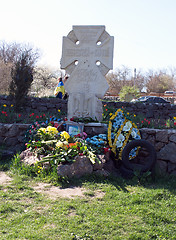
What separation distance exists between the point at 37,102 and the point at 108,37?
457 centimetres

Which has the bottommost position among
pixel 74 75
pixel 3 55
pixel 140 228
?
pixel 140 228

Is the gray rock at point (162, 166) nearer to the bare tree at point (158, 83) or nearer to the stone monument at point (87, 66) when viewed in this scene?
the stone monument at point (87, 66)

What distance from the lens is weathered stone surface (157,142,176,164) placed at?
5707 millimetres

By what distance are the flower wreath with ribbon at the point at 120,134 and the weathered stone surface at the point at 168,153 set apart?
559mm

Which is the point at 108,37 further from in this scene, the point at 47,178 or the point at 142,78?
the point at 142,78

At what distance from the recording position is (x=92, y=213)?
10.9ft

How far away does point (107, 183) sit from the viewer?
175 inches

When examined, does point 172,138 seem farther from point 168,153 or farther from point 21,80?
point 21,80

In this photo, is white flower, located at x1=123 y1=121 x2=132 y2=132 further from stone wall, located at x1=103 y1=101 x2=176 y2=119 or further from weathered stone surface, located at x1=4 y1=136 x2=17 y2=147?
stone wall, located at x1=103 y1=101 x2=176 y2=119

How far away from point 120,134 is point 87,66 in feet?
6.79

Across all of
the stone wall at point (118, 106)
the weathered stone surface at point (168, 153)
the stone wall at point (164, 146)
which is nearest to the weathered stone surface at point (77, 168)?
the stone wall at point (164, 146)

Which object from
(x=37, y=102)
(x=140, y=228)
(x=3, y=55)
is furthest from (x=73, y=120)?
(x=3, y=55)

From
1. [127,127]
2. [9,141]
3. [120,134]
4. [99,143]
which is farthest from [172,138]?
[9,141]

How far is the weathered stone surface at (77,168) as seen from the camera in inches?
175
